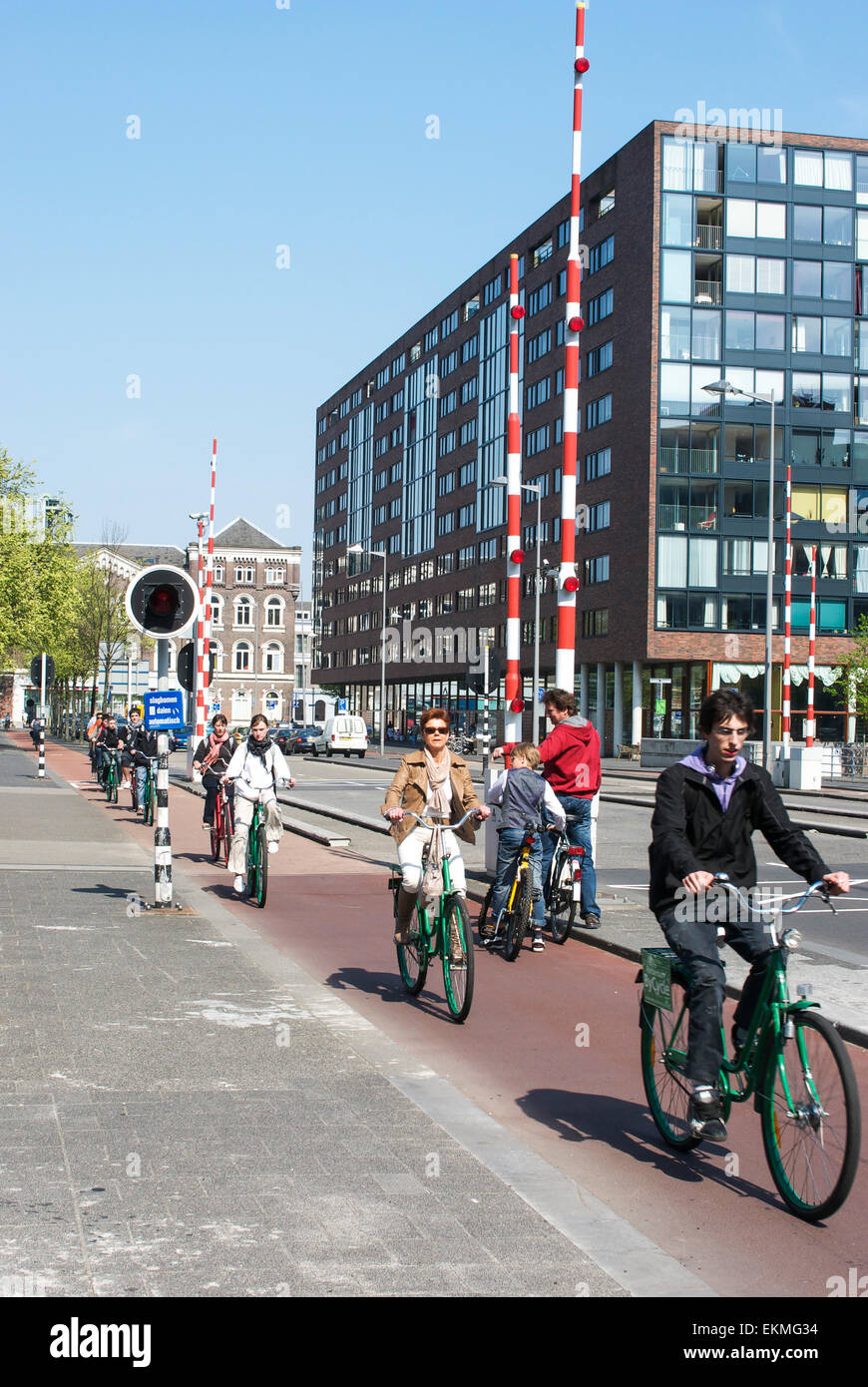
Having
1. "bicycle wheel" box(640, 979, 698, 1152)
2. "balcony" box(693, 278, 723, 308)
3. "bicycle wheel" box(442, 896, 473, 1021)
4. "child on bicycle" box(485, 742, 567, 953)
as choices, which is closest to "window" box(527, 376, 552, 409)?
"balcony" box(693, 278, 723, 308)

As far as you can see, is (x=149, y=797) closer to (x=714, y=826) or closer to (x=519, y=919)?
(x=519, y=919)

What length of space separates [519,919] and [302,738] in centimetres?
4775

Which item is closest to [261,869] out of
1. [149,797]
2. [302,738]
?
[149,797]

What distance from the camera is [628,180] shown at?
56375 millimetres

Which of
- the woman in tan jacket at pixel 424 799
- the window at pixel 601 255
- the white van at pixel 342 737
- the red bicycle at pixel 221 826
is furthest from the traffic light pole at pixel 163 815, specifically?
the window at pixel 601 255

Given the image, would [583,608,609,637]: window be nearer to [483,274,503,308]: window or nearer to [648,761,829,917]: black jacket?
[483,274,503,308]: window

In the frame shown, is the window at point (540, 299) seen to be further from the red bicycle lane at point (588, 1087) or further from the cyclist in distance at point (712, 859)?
the cyclist in distance at point (712, 859)

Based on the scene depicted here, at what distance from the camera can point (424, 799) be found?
322 inches

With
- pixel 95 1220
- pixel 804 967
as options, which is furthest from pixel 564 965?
pixel 95 1220

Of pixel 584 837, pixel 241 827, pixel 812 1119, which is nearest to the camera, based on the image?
pixel 812 1119

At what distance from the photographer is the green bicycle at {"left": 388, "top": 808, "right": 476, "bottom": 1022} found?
7355mm

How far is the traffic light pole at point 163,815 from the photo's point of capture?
1097cm

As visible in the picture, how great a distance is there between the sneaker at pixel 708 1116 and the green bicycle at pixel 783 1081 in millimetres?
44

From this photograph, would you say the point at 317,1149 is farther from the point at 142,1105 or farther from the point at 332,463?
the point at 332,463
